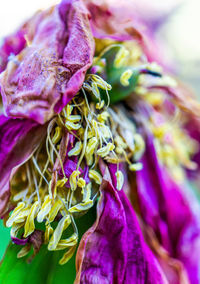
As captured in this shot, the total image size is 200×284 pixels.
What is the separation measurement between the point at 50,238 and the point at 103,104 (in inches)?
8.3

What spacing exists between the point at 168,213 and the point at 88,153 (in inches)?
8.2

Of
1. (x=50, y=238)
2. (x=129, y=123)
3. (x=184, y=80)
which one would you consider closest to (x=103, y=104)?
(x=129, y=123)

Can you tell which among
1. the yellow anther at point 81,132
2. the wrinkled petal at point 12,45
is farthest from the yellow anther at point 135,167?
the wrinkled petal at point 12,45

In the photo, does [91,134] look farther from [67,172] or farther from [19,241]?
[19,241]

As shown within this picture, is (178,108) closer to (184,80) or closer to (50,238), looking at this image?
(184,80)

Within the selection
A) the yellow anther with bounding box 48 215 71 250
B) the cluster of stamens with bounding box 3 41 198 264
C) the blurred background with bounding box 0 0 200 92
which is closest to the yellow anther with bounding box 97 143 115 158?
the cluster of stamens with bounding box 3 41 198 264

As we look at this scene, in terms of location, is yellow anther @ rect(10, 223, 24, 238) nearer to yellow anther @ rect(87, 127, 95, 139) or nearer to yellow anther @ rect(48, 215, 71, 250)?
yellow anther @ rect(48, 215, 71, 250)

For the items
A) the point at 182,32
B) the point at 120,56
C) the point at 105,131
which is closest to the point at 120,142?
the point at 105,131

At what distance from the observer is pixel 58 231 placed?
19.3 inches

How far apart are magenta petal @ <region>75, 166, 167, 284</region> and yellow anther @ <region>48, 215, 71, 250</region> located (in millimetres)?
39

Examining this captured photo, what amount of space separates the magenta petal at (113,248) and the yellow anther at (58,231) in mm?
39

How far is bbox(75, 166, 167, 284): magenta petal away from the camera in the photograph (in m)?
0.47

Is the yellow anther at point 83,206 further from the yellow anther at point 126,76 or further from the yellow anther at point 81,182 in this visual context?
the yellow anther at point 126,76

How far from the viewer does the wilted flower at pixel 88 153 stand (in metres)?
0.48
